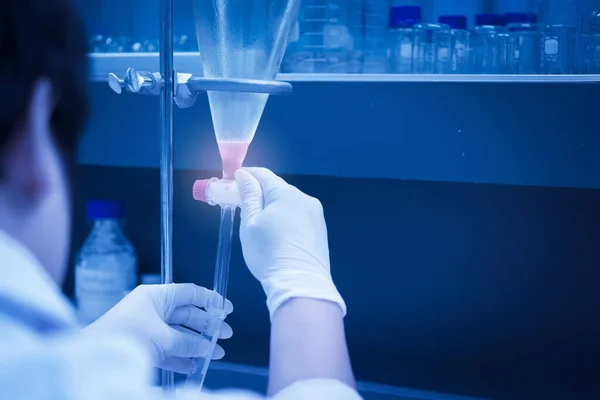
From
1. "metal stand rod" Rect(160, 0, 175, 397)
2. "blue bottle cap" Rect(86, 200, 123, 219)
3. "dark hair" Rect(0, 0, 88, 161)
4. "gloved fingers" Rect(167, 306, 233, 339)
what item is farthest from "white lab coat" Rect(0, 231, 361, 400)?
"blue bottle cap" Rect(86, 200, 123, 219)

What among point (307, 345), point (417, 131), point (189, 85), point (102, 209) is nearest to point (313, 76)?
point (417, 131)

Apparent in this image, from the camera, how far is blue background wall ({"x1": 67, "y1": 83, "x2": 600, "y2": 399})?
42.1 inches

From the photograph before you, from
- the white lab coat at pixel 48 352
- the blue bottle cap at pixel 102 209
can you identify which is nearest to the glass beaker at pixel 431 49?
the blue bottle cap at pixel 102 209

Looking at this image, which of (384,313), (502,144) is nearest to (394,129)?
(502,144)

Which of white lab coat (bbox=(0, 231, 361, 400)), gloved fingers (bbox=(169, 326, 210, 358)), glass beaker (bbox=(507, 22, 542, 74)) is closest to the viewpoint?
white lab coat (bbox=(0, 231, 361, 400))

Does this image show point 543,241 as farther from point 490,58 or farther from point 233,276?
point 233,276

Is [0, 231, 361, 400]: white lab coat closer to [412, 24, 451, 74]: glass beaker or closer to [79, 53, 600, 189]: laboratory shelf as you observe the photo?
[79, 53, 600, 189]: laboratory shelf

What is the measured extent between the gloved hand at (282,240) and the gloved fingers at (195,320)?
14cm

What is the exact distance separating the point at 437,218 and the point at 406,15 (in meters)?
0.39

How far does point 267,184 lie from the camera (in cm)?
101

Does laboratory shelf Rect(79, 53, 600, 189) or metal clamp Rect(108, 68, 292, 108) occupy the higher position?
metal clamp Rect(108, 68, 292, 108)

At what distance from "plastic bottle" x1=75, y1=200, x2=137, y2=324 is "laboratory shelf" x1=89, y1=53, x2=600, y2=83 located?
312 millimetres

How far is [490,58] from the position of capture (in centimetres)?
123

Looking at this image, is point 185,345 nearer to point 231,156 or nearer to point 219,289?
point 219,289
